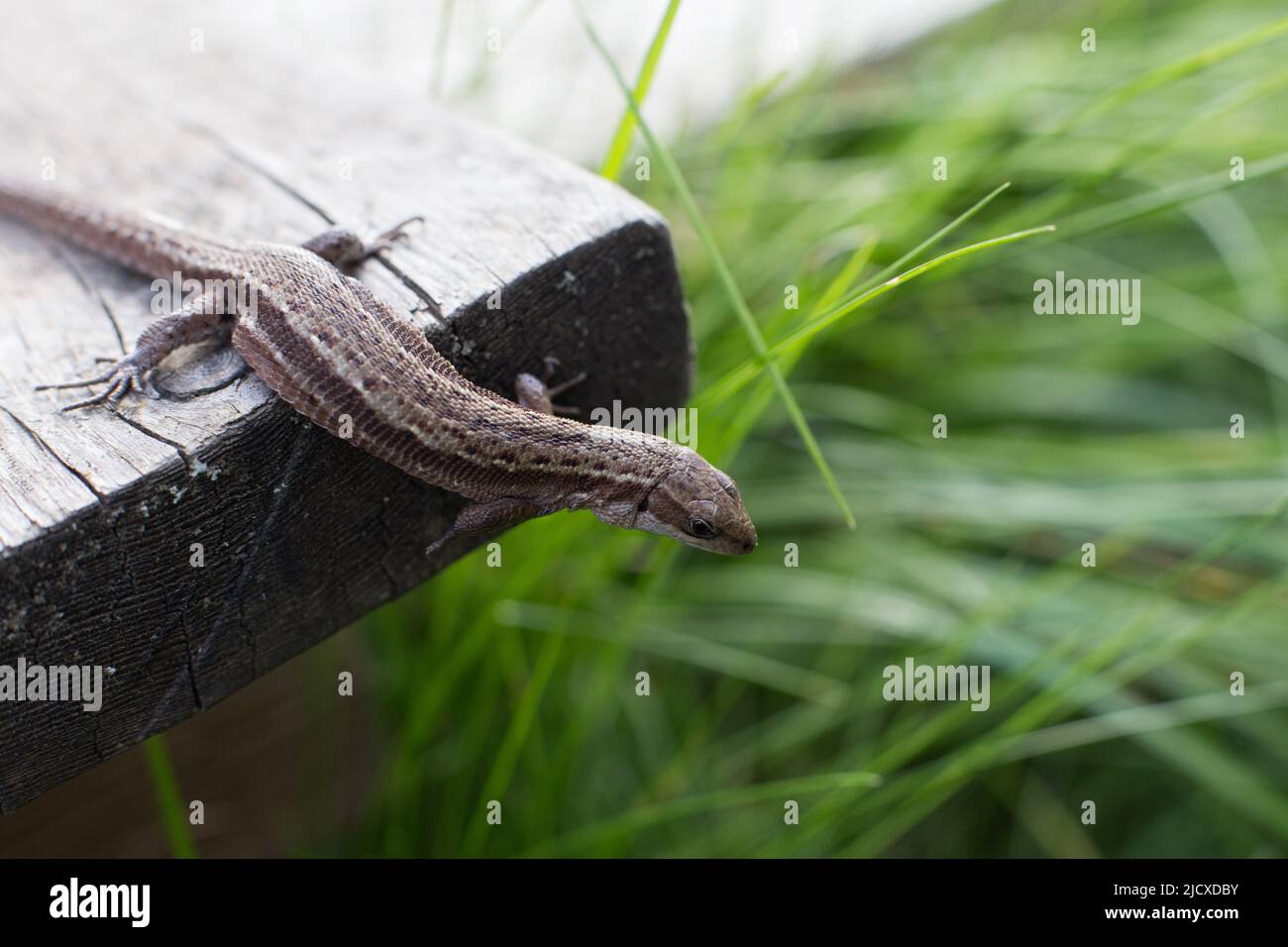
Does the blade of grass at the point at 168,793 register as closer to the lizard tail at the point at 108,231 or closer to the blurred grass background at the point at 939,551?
the blurred grass background at the point at 939,551

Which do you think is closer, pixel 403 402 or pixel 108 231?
pixel 403 402

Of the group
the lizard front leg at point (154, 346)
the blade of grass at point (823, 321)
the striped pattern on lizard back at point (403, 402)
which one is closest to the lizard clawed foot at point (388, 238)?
the striped pattern on lizard back at point (403, 402)

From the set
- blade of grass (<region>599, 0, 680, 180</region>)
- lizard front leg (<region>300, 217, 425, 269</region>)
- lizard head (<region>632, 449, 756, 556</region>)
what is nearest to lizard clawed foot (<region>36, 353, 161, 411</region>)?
lizard front leg (<region>300, 217, 425, 269</region>)

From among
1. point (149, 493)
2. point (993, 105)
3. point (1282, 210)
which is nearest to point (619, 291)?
point (149, 493)

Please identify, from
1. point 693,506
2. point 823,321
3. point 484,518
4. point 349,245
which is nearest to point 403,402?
point 484,518

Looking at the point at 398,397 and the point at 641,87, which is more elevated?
the point at 641,87

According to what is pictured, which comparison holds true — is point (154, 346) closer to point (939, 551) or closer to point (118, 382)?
point (118, 382)
